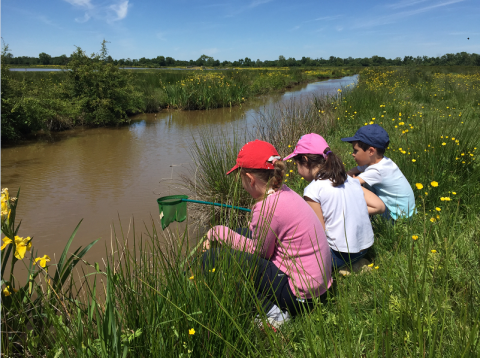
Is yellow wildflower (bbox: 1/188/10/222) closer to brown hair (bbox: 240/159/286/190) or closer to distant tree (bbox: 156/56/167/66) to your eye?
brown hair (bbox: 240/159/286/190)

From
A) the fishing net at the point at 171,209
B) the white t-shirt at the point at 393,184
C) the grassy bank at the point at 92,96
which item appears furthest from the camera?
the grassy bank at the point at 92,96

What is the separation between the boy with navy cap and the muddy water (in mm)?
1996

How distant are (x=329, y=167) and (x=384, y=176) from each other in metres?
0.72

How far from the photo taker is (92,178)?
19.9 feet

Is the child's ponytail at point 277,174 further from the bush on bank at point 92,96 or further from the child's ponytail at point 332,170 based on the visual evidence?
the bush on bank at point 92,96

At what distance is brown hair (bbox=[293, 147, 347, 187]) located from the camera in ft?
7.17

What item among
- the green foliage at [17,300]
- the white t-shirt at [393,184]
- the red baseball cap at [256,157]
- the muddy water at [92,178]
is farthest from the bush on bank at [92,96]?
the green foliage at [17,300]

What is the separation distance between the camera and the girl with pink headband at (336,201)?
→ 2172mm

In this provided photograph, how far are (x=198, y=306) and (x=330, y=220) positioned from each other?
3.92ft

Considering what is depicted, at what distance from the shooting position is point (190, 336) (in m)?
1.27

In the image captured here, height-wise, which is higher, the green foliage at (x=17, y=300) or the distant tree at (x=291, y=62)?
the distant tree at (x=291, y=62)

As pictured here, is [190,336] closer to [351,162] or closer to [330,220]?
[330,220]

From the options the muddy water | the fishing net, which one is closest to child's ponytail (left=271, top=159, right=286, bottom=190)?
the fishing net

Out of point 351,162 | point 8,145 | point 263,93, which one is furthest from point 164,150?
point 263,93
